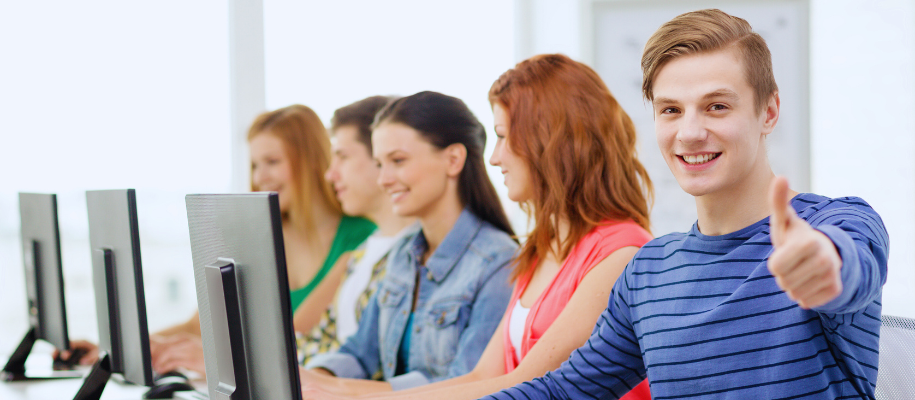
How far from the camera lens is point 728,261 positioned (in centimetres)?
97

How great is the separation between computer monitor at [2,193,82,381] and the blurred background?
2.48ft

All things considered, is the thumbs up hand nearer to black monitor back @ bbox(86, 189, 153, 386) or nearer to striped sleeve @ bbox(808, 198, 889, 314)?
striped sleeve @ bbox(808, 198, 889, 314)

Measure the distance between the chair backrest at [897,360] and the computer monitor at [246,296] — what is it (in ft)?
2.81

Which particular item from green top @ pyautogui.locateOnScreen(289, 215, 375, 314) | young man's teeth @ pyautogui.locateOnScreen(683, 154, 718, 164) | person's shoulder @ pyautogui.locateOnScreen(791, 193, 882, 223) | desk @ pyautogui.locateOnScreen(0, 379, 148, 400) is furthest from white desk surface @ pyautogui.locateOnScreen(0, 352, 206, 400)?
person's shoulder @ pyautogui.locateOnScreen(791, 193, 882, 223)

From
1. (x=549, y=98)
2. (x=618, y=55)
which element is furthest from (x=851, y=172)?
(x=549, y=98)

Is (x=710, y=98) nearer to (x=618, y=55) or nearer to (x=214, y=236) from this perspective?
(x=214, y=236)

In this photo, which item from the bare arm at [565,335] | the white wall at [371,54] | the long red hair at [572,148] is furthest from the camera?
the white wall at [371,54]

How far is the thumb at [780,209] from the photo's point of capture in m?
0.60

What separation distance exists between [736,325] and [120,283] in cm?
135

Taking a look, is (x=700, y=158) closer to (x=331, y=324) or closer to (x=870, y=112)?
(x=331, y=324)

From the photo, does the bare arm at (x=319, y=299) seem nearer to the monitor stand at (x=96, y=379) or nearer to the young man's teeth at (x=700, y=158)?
the monitor stand at (x=96, y=379)

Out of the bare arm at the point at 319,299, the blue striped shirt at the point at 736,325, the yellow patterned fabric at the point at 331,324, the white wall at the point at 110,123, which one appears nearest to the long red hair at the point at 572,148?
the blue striped shirt at the point at 736,325

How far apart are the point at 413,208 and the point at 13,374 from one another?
1379 mm

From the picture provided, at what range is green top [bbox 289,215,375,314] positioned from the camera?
2.57m
